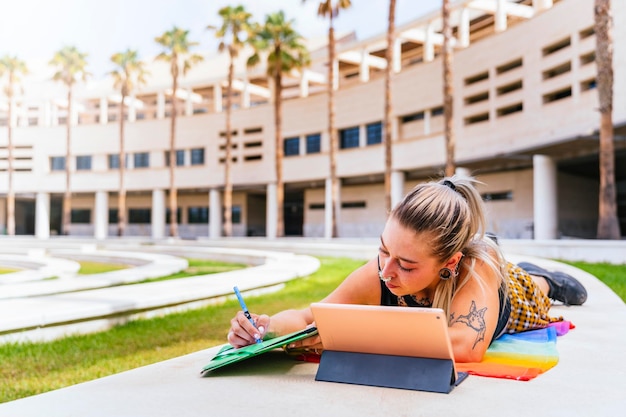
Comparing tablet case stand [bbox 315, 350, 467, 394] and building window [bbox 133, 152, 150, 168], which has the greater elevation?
building window [bbox 133, 152, 150, 168]

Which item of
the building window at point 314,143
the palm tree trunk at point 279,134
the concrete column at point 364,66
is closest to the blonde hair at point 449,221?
the palm tree trunk at point 279,134

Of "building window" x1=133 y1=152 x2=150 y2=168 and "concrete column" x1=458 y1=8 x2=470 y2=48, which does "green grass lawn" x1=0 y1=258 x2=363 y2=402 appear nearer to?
"concrete column" x1=458 y1=8 x2=470 y2=48

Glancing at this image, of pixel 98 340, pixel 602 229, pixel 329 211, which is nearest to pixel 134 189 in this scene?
pixel 329 211

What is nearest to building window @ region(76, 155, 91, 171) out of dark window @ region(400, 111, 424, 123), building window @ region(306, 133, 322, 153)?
building window @ region(306, 133, 322, 153)

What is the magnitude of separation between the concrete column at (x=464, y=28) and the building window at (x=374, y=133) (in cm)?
665

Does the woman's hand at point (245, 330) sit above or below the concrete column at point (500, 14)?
below

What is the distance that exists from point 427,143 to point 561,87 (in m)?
8.51

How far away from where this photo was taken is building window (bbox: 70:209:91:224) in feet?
172

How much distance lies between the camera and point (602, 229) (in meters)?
17.5

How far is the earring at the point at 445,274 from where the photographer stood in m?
2.66

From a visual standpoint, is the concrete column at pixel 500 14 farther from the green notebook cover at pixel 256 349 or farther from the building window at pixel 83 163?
the building window at pixel 83 163

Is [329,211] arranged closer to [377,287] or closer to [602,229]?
[602,229]

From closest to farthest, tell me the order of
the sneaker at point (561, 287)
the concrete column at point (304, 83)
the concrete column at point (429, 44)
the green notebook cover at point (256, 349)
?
the green notebook cover at point (256, 349), the sneaker at point (561, 287), the concrete column at point (429, 44), the concrete column at point (304, 83)

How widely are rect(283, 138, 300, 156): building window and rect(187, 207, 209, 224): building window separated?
1066 cm
